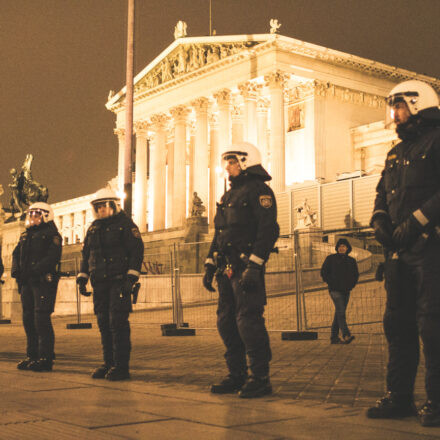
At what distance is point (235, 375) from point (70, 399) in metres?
1.52

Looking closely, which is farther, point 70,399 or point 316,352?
point 316,352

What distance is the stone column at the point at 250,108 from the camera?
5016cm

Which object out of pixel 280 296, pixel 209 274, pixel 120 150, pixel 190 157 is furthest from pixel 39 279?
pixel 120 150

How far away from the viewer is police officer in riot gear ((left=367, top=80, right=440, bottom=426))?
4.96 meters

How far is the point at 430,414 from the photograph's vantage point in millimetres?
4754

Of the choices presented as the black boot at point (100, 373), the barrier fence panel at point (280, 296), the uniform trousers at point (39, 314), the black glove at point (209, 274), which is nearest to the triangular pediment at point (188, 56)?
the barrier fence panel at point (280, 296)

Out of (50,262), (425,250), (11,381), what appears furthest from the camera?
(50,262)

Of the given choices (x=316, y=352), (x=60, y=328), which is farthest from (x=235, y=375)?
(x=60, y=328)

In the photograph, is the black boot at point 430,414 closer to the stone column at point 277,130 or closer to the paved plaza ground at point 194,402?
the paved plaza ground at point 194,402

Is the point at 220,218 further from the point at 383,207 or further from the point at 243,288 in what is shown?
the point at 383,207

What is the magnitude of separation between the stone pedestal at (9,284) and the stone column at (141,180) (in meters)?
29.3

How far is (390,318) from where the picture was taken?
5.26 m

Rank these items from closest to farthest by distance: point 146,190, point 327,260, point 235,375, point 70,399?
point 70,399 < point 235,375 < point 327,260 < point 146,190

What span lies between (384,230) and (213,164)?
5072 cm
